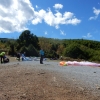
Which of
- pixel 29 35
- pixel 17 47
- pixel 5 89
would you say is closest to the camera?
pixel 5 89

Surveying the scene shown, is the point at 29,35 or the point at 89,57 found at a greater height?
the point at 29,35

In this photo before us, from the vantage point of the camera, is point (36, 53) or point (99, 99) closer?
point (99, 99)

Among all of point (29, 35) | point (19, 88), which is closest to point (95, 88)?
point (19, 88)

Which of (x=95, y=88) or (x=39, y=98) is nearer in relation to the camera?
(x=39, y=98)

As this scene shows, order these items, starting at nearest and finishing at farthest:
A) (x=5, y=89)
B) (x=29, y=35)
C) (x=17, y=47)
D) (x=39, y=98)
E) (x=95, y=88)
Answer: (x=39, y=98) → (x=5, y=89) → (x=95, y=88) → (x=17, y=47) → (x=29, y=35)

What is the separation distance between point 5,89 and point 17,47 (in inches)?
2853

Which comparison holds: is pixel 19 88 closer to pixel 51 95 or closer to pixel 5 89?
pixel 5 89

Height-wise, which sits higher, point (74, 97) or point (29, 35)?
point (29, 35)

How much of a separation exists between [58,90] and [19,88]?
1792mm

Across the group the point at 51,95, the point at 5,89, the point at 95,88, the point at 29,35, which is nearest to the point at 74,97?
the point at 51,95

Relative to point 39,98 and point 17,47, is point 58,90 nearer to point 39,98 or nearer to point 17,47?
point 39,98

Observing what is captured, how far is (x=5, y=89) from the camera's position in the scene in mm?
10727

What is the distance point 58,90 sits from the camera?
10.9 metres

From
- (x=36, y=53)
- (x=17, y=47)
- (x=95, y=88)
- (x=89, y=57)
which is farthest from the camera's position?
(x=89, y=57)
